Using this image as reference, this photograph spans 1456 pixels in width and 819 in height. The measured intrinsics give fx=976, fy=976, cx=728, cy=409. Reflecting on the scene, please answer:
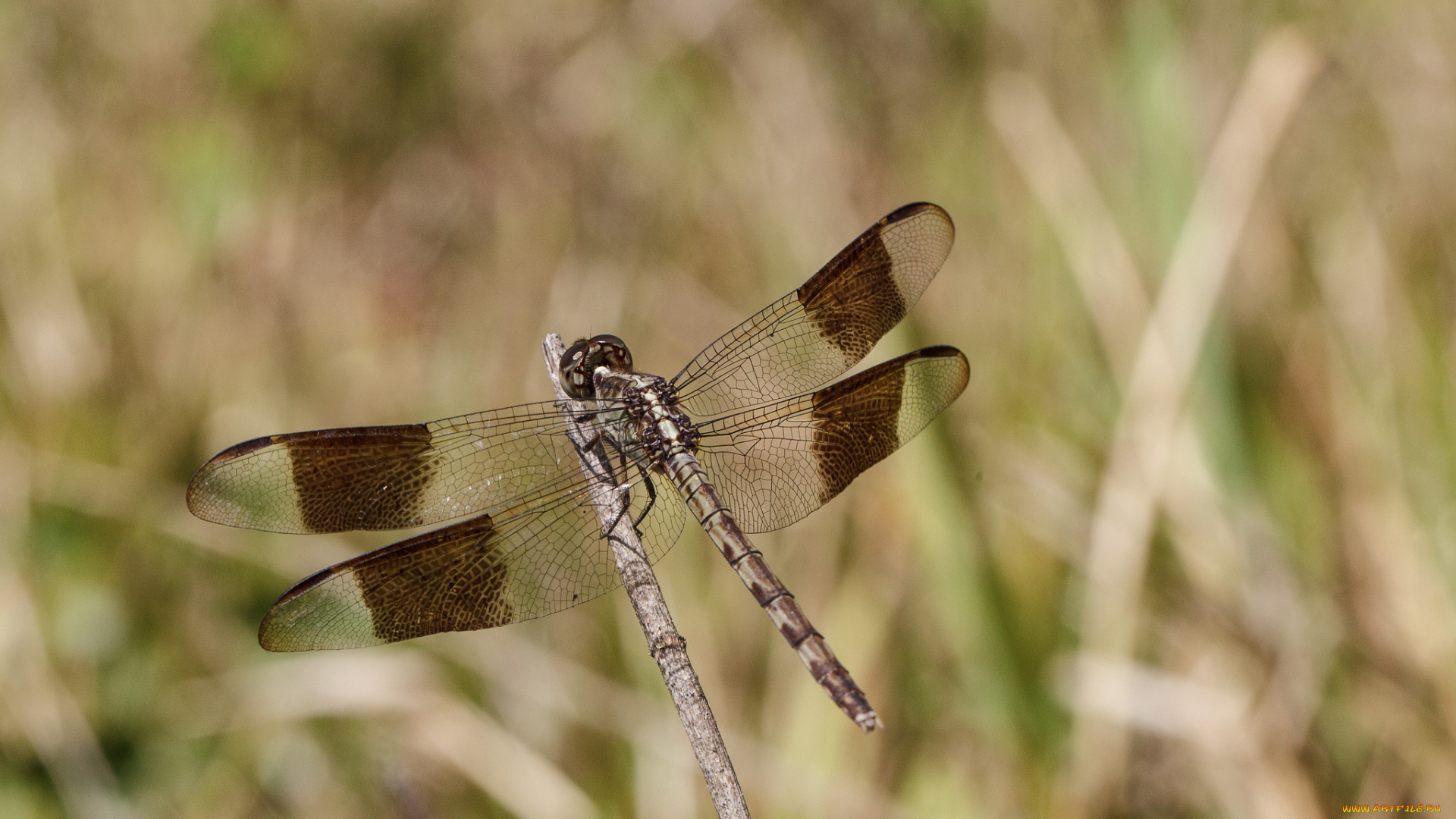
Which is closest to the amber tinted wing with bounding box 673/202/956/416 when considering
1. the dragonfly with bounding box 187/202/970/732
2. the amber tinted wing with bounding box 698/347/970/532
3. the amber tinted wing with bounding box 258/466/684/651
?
the dragonfly with bounding box 187/202/970/732

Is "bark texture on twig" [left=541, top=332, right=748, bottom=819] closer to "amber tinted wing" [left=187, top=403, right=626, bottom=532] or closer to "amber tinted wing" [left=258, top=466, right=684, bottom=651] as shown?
"amber tinted wing" [left=258, top=466, right=684, bottom=651]

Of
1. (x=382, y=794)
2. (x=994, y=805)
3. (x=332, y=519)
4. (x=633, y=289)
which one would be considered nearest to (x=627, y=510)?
(x=332, y=519)

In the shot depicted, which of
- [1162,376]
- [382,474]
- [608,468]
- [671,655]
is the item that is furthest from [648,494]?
[1162,376]

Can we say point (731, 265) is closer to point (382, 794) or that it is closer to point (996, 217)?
→ point (996, 217)

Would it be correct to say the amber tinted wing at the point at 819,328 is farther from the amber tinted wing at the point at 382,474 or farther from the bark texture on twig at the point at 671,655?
the bark texture on twig at the point at 671,655

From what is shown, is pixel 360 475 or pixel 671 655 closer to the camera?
pixel 671 655

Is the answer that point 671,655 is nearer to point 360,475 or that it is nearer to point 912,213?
point 360,475
